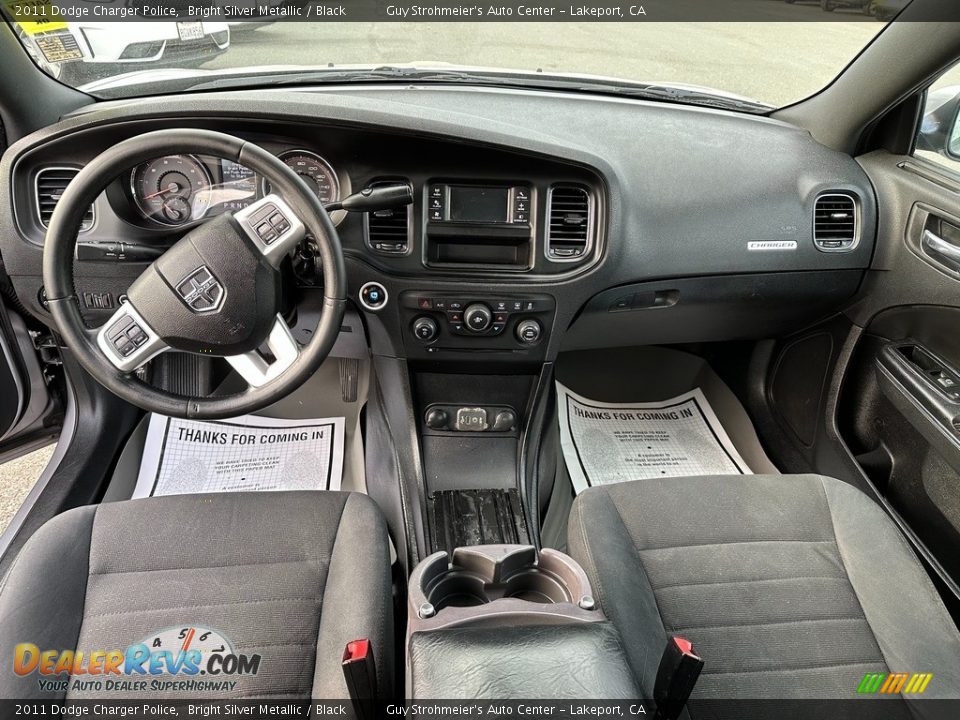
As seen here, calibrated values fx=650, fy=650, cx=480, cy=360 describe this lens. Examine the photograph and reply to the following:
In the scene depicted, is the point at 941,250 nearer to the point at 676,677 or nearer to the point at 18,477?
the point at 676,677

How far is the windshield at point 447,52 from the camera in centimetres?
154

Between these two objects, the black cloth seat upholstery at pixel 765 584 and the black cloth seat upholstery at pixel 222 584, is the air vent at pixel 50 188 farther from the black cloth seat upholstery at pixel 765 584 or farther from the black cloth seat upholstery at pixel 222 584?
the black cloth seat upholstery at pixel 765 584

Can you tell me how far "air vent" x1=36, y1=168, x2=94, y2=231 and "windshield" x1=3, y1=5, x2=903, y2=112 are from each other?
0.30m

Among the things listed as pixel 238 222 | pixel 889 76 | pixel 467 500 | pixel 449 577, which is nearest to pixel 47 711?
pixel 449 577

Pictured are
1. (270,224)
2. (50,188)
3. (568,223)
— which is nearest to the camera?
(270,224)

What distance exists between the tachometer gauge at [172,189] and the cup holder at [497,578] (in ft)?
3.09

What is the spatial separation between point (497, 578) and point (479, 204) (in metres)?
0.84

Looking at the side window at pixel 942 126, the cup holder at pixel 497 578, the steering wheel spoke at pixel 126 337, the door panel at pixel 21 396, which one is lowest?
the door panel at pixel 21 396

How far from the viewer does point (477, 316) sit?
4.96 feet

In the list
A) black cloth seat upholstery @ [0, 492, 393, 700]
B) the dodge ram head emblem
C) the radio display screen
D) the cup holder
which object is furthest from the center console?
the radio display screen

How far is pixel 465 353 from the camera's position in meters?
1.61

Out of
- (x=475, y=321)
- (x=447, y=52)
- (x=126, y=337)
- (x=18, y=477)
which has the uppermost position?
(x=447, y=52)

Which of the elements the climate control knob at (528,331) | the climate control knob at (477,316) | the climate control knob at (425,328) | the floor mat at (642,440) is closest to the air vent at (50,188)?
the climate control knob at (425,328)

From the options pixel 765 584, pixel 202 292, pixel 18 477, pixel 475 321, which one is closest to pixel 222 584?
pixel 202 292
